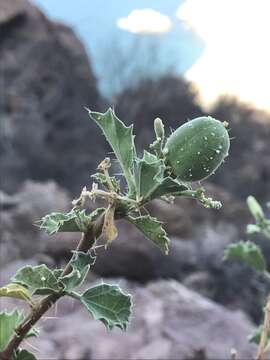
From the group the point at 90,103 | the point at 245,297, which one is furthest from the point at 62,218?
the point at 90,103

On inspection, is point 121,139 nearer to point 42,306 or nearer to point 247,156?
point 42,306

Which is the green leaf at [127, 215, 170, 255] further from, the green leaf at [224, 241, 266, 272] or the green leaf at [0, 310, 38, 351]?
the green leaf at [224, 241, 266, 272]

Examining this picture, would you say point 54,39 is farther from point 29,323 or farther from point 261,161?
point 29,323

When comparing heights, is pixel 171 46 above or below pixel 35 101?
above

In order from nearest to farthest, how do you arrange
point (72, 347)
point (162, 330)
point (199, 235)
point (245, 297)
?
point (72, 347)
point (162, 330)
point (245, 297)
point (199, 235)

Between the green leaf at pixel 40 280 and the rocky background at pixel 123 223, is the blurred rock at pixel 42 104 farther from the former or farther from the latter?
the green leaf at pixel 40 280

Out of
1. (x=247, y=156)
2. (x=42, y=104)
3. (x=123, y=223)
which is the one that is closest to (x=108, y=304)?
(x=123, y=223)
